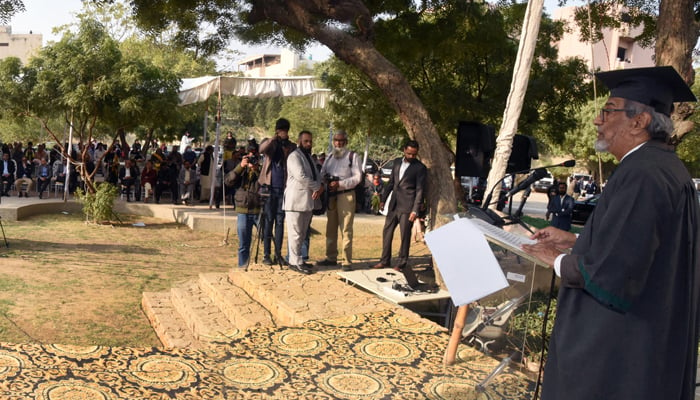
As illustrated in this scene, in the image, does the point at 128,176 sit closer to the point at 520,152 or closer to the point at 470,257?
the point at 520,152

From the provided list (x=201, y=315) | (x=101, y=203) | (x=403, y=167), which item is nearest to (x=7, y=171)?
(x=101, y=203)

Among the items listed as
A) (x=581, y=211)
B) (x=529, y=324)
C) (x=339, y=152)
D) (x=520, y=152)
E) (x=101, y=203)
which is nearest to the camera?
(x=529, y=324)

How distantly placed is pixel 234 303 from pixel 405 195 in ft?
9.85

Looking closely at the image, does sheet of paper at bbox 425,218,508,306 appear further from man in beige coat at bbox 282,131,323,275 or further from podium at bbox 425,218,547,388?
man in beige coat at bbox 282,131,323,275

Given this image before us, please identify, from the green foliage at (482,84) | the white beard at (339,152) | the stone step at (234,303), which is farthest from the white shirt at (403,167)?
the green foliage at (482,84)

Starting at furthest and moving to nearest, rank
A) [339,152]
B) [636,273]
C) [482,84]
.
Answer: [482,84]
[339,152]
[636,273]

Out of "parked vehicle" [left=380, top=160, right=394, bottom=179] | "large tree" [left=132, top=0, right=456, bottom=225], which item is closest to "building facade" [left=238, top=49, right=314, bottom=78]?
"parked vehicle" [left=380, top=160, right=394, bottom=179]

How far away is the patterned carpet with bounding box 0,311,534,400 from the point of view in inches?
163

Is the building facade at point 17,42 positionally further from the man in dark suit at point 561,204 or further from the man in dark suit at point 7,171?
the man in dark suit at point 561,204

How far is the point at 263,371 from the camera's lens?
4.76 meters

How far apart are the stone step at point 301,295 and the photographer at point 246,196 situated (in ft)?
2.42

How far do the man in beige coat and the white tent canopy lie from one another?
7.78 m

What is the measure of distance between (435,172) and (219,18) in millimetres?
5524

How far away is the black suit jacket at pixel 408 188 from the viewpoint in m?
8.41
